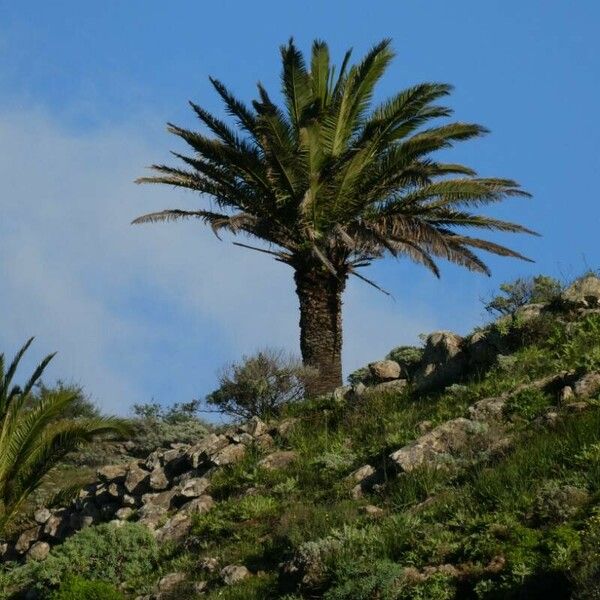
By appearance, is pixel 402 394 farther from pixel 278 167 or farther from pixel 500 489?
pixel 278 167

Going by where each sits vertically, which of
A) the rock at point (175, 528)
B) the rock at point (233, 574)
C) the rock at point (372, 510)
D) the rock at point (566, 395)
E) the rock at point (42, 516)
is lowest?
the rock at point (233, 574)

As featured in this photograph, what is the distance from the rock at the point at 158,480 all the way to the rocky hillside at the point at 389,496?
33 millimetres

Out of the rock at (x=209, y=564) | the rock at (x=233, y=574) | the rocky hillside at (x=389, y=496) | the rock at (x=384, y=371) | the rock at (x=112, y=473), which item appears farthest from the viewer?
the rock at (x=384, y=371)

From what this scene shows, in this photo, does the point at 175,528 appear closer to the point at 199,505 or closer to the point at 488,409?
the point at 199,505

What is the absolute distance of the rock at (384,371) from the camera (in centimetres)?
1938

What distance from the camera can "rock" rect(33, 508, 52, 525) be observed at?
1912 cm

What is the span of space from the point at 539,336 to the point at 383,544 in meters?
6.62

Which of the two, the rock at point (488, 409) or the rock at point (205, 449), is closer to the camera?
the rock at point (488, 409)

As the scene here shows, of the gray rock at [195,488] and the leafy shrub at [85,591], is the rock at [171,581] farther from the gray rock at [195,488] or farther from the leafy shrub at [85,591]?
the gray rock at [195,488]

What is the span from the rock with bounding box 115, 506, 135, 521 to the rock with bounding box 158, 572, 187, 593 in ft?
11.3

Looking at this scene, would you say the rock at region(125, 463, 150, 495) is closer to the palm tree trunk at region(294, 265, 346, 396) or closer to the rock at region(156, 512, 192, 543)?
the rock at region(156, 512, 192, 543)

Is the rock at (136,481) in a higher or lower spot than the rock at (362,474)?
higher

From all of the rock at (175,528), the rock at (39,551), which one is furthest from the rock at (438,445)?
the rock at (39,551)

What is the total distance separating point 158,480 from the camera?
18.2m
